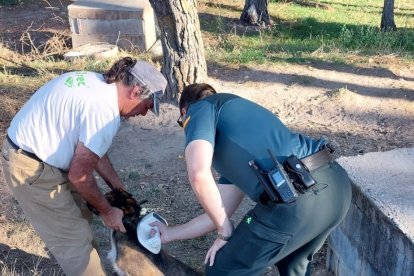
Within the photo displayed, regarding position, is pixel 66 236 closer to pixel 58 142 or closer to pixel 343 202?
pixel 58 142

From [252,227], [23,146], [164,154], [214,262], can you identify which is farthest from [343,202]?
[164,154]

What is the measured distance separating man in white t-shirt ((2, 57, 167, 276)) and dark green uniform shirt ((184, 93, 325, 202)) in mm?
516

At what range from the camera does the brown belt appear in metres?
2.95

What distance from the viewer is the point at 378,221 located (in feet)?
12.1

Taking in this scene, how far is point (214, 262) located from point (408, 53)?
7077mm

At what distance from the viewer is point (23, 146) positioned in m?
3.47

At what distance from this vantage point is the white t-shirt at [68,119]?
127 inches

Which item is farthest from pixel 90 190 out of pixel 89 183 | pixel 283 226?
pixel 283 226

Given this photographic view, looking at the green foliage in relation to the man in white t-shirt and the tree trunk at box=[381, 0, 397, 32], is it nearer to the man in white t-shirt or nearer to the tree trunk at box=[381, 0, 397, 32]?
the tree trunk at box=[381, 0, 397, 32]

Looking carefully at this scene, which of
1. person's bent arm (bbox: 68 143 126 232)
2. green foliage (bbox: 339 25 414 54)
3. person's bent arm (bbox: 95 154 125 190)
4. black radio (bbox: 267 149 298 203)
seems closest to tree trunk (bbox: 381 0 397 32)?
green foliage (bbox: 339 25 414 54)

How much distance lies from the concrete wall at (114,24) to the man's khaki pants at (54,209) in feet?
23.3

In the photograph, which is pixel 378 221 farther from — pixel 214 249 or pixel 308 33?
pixel 308 33

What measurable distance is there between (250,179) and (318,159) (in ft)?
1.25

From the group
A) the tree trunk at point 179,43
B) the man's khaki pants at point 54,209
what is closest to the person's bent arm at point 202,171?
the man's khaki pants at point 54,209
